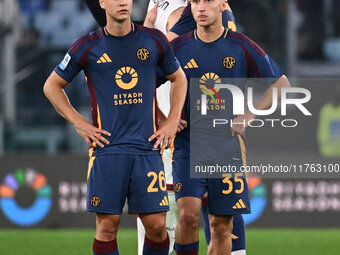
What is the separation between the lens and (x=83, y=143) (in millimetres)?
11875

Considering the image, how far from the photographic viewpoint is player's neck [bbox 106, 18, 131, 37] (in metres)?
5.02

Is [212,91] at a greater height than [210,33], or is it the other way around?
[210,33]

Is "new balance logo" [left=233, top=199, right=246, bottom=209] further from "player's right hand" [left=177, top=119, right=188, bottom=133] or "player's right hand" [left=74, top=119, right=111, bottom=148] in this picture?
"player's right hand" [left=74, top=119, right=111, bottom=148]

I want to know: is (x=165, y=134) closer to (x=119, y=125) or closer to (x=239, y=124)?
(x=119, y=125)

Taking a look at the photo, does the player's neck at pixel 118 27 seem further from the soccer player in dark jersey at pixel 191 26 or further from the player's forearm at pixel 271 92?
the player's forearm at pixel 271 92

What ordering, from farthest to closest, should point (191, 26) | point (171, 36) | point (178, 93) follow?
1. point (191, 26)
2. point (171, 36)
3. point (178, 93)

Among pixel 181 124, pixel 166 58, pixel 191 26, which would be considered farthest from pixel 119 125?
pixel 191 26

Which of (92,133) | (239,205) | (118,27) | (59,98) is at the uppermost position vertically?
(118,27)

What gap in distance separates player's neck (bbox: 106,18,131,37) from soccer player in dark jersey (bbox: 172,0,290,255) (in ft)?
2.18

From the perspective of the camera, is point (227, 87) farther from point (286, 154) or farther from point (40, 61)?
point (40, 61)

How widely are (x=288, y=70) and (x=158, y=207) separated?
8.60 metres

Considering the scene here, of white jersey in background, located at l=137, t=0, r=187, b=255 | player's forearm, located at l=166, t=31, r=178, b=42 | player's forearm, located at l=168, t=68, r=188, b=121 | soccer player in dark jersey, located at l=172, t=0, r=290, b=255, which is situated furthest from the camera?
white jersey in background, located at l=137, t=0, r=187, b=255

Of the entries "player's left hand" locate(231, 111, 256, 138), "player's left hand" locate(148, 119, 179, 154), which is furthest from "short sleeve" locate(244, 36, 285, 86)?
"player's left hand" locate(148, 119, 179, 154)

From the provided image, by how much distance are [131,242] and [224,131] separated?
13.8ft
